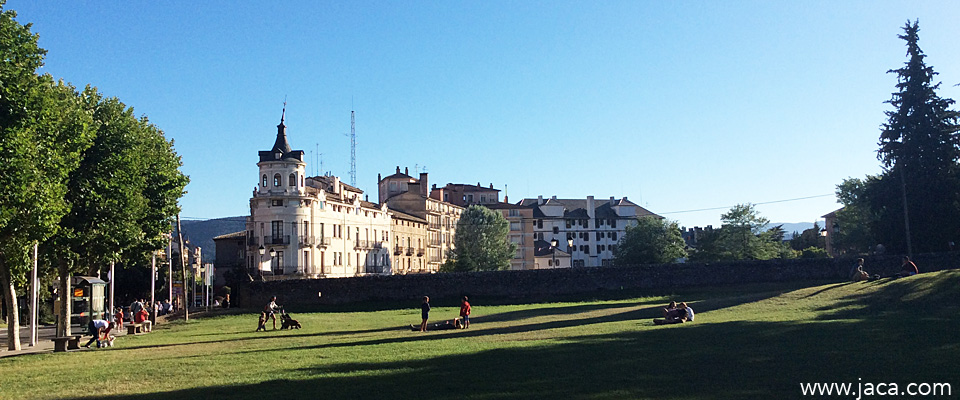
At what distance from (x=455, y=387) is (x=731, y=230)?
97715 millimetres

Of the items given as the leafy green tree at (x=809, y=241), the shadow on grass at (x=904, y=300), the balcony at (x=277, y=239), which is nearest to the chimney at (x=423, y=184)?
the balcony at (x=277, y=239)

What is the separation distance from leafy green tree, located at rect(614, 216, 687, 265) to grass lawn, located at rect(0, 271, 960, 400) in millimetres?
73971

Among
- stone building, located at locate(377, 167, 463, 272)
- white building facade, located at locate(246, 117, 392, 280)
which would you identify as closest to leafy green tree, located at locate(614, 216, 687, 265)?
stone building, located at locate(377, 167, 463, 272)

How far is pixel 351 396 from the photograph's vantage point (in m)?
15.2

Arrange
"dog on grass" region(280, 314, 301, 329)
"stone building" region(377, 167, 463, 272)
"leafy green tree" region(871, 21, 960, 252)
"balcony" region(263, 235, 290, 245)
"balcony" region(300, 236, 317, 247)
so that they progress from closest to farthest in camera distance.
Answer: "dog on grass" region(280, 314, 301, 329), "leafy green tree" region(871, 21, 960, 252), "balcony" region(263, 235, 290, 245), "balcony" region(300, 236, 317, 247), "stone building" region(377, 167, 463, 272)

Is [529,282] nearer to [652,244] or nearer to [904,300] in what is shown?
[904,300]

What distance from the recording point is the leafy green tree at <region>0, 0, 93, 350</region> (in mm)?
26125

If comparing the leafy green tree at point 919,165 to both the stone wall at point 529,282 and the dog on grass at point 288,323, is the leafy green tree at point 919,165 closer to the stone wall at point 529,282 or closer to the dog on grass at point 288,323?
the stone wall at point 529,282

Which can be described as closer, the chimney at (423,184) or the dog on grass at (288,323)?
the dog on grass at (288,323)

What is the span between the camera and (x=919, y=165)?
62.0 m

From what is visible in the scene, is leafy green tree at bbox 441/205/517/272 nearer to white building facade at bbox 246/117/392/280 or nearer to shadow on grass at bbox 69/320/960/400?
white building facade at bbox 246/117/392/280

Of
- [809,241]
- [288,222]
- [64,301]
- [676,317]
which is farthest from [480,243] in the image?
[676,317]

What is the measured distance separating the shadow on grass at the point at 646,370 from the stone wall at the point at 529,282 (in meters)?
41.8

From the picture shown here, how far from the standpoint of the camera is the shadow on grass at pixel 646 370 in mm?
14945
